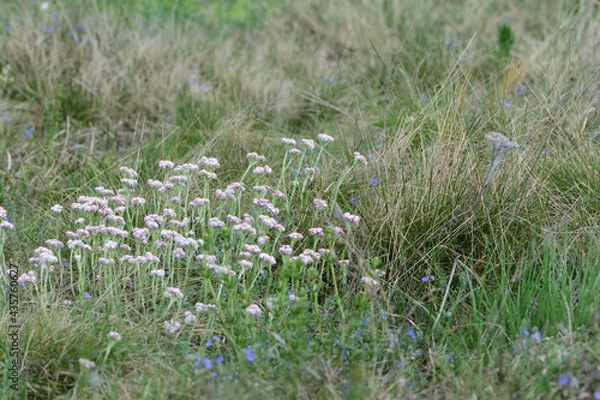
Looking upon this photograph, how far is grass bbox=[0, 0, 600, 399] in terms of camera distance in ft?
8.04

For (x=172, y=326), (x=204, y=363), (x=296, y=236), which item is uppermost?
(x=296, y=236)

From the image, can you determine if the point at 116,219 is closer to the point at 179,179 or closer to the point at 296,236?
the point at 179,179

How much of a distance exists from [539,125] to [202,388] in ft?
7.90

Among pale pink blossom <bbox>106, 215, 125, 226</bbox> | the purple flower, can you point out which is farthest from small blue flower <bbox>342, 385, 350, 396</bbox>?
pale pink blossom <bbox>106, 215, 125, 226</bbox>

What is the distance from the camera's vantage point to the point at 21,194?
13.8 feet

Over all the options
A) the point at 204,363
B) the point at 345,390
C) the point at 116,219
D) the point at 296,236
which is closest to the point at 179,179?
the point at 116,219

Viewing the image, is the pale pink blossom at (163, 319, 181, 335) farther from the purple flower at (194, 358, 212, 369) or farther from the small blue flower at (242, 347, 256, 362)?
the small blue flower at (242, 347, 256, 362)

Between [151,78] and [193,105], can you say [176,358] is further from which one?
[151,78]

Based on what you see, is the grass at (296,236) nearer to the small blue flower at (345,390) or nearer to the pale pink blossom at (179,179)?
the small blue flower at (345,390)

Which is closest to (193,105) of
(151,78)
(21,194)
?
(151,78)

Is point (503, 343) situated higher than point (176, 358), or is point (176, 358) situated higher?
point (503, 343)

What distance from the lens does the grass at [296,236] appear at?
8.04 ft

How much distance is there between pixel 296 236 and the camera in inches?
113

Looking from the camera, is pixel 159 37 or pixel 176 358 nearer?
pixel 176 358
